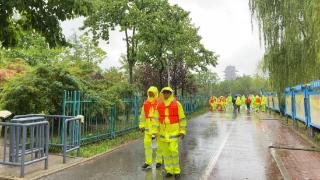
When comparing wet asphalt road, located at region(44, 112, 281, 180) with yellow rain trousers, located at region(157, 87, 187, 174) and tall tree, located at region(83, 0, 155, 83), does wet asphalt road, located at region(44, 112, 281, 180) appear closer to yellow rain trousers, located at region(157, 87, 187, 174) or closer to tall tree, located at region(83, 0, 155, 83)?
yellow rain trousers, located at region(157, 87, 187, 174)

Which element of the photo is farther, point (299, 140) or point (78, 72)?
point (78, 72)

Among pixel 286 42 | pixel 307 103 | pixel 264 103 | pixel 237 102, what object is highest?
pixel 286 42

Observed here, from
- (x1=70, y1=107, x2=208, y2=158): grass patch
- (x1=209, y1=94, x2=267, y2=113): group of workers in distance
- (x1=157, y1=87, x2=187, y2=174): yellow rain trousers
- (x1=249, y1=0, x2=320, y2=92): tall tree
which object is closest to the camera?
(x1=157, y1=87, x2=187, y2=174): yellow rain trousers

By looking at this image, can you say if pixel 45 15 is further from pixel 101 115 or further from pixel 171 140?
pixel 101 115

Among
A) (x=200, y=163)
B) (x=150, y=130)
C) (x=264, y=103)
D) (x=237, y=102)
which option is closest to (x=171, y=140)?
(x=150, y=130)

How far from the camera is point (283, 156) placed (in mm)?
9859

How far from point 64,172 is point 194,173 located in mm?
2809

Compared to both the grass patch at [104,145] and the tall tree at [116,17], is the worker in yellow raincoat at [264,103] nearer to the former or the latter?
the tall tree at [116,17]

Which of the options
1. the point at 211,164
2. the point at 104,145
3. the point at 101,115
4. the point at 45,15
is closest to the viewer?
the point at 45,15

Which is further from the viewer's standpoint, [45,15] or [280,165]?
[280,165]

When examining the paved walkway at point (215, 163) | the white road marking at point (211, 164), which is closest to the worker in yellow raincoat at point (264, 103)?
the paved walkway at point (215, 163)

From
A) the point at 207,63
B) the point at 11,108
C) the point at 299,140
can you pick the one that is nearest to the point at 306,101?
the point at 299,140

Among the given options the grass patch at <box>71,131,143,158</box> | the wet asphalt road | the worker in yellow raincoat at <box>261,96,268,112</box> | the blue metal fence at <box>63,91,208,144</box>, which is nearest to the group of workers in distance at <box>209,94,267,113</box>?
the worker in yellow raincoat at <box>261,96,268,112</box>

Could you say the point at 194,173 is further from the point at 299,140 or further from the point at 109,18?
the point at 109,18
